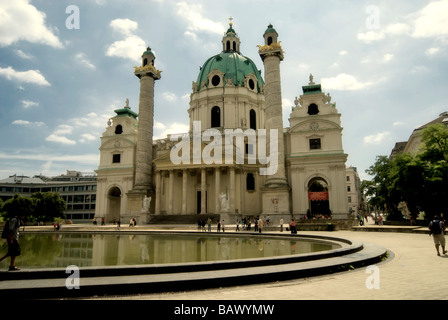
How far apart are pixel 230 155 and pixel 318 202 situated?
1947 cm

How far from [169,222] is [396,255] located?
31494 mm

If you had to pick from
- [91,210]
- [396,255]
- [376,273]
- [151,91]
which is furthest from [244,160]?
[91,210]

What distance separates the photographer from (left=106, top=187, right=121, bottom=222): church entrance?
171ft

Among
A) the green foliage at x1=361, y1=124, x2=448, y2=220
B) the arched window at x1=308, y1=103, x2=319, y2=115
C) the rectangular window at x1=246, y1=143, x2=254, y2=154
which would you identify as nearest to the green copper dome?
the rectangular window at x1=246, y1=143, x2=254, y2=154

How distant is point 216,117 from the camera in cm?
5262

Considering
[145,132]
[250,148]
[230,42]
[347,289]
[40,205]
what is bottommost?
[347,289]

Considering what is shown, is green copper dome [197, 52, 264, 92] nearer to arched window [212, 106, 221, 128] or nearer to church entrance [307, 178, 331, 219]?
arched window [212, 106, 221, 128]

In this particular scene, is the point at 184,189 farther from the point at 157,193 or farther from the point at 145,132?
the point at 145,132

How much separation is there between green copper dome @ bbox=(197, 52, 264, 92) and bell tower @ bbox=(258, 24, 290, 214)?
12929 mm

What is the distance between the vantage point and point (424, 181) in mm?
28922

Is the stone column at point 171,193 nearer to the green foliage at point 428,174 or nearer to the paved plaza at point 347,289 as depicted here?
the green foliage at point 428,174

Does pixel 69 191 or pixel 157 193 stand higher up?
pixel 69 191

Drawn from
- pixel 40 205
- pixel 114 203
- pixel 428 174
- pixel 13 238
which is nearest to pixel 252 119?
pixel 114 203
